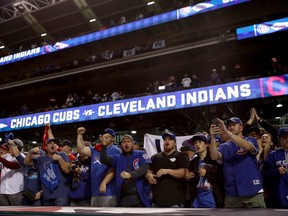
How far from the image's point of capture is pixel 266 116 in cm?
1151

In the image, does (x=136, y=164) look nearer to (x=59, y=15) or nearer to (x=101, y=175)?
(x=101, y=175)

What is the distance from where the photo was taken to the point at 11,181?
14.4ft

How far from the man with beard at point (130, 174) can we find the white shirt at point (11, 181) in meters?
1.67

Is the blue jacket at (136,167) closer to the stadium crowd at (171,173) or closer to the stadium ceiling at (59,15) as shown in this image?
the stadium crowd at (171,173)

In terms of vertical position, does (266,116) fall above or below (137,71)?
below

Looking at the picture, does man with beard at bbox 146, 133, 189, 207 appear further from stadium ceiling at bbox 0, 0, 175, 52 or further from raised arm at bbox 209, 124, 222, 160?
stadium ceiling at bbox 0, 0, 175, 52

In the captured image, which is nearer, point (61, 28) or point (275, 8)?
point (275, 8)

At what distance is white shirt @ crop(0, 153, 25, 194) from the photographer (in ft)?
14.3

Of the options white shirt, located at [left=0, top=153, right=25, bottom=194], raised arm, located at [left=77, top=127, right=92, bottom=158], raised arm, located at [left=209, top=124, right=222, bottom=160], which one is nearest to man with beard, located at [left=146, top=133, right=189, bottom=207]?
raised arm, located at [left=209, top=124, right=222, bottom=160]

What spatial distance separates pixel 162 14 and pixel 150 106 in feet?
20.4

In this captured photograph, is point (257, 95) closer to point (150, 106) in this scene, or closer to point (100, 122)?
point (150, 106)

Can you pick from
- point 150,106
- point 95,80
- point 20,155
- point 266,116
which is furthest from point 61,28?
point 20,155

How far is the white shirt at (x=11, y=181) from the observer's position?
437 centimetres

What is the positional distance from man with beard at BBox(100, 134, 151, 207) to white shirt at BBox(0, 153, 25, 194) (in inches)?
65.6
